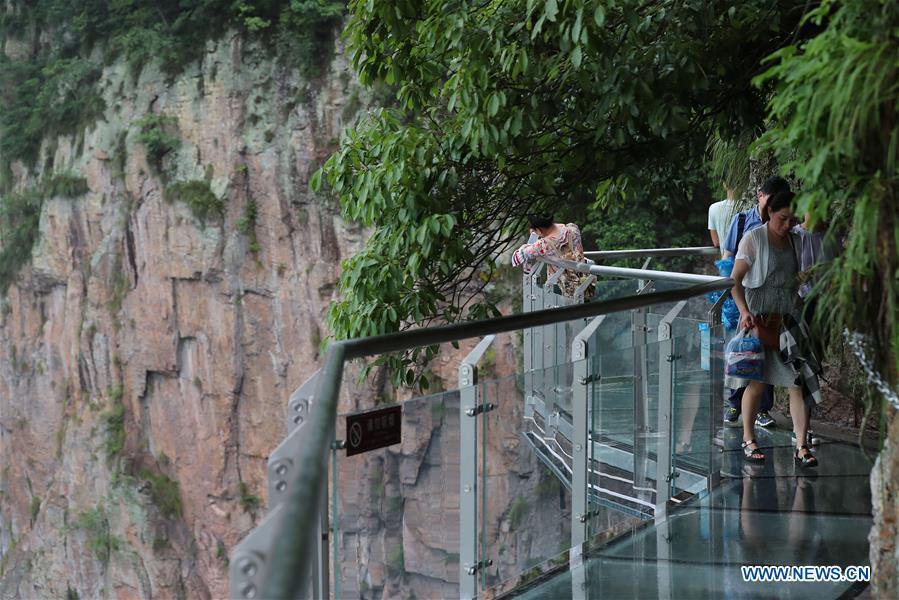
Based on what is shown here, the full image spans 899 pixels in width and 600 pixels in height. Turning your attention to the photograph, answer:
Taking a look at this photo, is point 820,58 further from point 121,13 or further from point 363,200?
point 121,13

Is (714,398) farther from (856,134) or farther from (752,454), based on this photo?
(856,134)

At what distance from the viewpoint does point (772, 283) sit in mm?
5332

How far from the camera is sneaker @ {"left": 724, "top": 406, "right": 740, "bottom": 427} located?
6.42 metres

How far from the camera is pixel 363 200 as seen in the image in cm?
523

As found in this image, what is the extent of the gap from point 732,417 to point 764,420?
7.7 inches

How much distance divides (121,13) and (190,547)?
45.2 ft

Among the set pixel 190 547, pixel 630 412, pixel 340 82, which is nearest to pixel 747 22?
pixel 630 412

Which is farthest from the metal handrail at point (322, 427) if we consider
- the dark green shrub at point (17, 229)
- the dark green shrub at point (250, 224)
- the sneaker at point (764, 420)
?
the dark green shrub at point (17, 229)

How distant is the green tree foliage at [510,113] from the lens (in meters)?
4.59

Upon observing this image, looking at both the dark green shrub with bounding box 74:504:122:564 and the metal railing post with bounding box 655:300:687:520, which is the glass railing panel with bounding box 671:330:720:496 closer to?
the metal railing post with bounding box 655:300:687:520

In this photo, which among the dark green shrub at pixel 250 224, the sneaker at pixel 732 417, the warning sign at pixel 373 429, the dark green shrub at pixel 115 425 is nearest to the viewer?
the warning sign at pixel 373 429

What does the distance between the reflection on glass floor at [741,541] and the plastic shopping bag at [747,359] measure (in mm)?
480

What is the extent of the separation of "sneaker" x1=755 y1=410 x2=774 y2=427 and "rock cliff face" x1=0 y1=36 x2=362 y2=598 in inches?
744

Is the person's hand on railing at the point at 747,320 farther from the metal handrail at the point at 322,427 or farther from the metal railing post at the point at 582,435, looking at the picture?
the metal railing post at the point at 582,435
